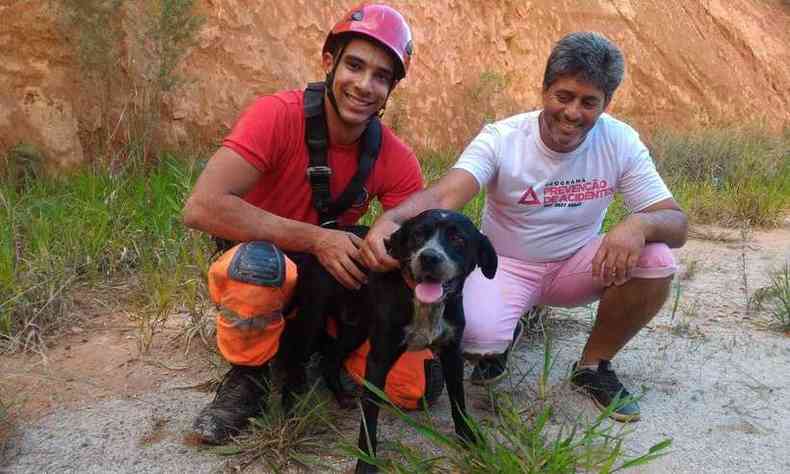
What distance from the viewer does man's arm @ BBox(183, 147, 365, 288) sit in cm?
231

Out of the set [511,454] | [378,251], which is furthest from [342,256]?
[511,454]

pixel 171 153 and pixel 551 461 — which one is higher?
pixel 551 461

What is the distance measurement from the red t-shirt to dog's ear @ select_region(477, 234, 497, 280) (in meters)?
0.63

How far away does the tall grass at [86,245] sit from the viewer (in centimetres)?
307

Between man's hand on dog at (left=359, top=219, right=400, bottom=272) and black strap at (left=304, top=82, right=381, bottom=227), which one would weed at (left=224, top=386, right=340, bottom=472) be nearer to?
man's hand on dog at (left=359, top=219, right=400, bottom=272)

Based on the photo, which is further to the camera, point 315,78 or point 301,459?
point 315,78

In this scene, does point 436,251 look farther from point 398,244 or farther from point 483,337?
point 483,337

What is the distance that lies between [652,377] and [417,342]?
1.37 m

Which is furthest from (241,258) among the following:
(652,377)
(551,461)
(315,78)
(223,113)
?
(315,78)

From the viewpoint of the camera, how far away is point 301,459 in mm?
2156

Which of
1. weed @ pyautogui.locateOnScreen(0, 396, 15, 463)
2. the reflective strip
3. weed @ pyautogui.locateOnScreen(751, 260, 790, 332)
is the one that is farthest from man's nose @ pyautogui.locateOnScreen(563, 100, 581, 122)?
weed @ pyautogui.locateOnScreen(0, 396, 15, 463)

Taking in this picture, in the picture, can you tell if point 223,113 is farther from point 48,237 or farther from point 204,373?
point 204,373

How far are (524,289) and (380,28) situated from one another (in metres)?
1.24

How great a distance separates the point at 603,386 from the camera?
276cm
